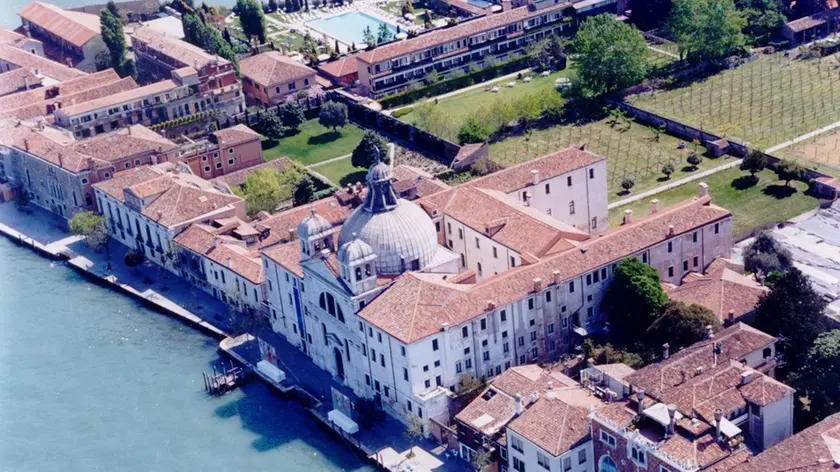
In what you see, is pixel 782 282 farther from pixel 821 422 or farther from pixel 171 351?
pixel 171 351

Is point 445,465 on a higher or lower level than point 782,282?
lower

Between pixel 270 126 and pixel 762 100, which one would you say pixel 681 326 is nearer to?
pixel 762 100

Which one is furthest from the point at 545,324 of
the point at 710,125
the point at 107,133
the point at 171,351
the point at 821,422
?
the point at 107,133

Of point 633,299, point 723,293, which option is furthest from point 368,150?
point 723,293

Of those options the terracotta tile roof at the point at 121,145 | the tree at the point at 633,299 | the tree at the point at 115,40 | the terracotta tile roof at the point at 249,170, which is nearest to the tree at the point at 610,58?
the terracotta tile roof at the point at 249,170

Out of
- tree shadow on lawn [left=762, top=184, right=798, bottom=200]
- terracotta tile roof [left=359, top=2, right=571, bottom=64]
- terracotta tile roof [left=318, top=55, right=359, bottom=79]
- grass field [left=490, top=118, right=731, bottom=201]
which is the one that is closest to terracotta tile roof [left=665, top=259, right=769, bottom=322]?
tree shadow on lawn [left=762, top=184, right=798, bottom=200]

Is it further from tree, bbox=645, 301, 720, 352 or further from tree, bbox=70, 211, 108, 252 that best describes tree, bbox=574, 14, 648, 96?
tree, bbox=645, 301, 720, 352

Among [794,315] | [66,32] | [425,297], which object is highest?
[66,32]
